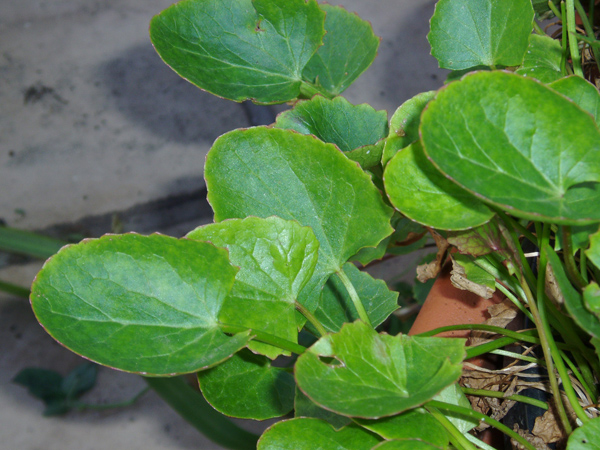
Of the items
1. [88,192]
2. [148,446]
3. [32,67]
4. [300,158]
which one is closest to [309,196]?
[300,158]

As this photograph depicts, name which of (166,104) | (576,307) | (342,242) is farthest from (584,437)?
(166,104)

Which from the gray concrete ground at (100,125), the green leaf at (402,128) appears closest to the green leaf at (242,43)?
the green leaf at (402,128)

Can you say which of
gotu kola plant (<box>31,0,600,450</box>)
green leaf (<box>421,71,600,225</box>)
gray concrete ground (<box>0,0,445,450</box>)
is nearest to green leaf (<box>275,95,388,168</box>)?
gotu kola plant (<box>31,0,600,450</box>)

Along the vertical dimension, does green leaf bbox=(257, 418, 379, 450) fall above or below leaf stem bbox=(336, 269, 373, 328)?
below

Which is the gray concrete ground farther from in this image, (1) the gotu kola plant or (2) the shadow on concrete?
(1) the gotu kola plant

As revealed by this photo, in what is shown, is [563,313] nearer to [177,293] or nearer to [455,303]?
[455,303]

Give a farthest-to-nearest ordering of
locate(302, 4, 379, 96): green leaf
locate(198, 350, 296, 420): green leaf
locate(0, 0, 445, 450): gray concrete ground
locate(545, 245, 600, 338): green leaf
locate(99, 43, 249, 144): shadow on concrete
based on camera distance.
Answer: locate(99, 43, 249, 144): shadow on concrete
locate(0, 0, 445, 450): gray concrete ground
locate(302, 4, 379, 96): green leaf
locate(198, 350, 296, 420): green leaf
locate(545, 245, 600, 338): green leaf

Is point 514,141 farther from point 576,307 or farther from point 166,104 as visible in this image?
point 166,104
